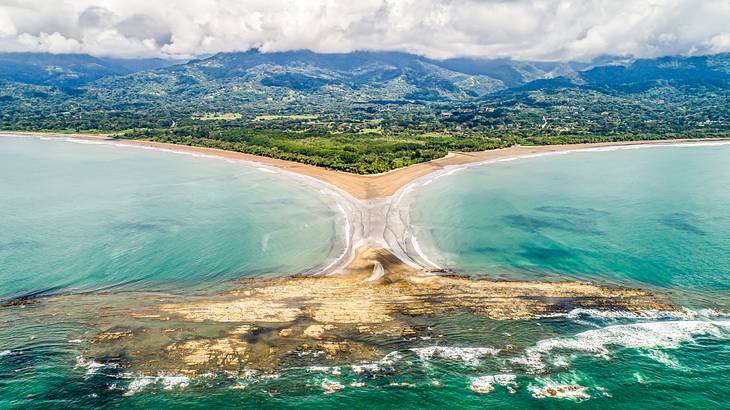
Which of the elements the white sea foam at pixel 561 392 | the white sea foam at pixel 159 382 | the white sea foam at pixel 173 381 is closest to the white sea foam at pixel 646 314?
the white sea foam at pixel 561 392

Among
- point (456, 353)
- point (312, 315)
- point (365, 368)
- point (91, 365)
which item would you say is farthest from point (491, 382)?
point (91, 365)

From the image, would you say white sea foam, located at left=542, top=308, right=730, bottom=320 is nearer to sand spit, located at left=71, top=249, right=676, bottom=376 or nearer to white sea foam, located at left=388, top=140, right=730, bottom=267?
sand spit, located at left=71, top=249, right=676, bottom=376

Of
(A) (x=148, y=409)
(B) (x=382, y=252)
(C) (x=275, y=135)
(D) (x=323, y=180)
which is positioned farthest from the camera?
(C) (x=275, y=135)

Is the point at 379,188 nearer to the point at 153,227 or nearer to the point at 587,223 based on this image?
the point at 587,223

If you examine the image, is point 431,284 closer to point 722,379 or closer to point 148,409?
point 722,379

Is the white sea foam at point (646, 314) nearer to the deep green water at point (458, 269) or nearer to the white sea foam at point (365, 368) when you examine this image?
the deep green water at point (458, 269)

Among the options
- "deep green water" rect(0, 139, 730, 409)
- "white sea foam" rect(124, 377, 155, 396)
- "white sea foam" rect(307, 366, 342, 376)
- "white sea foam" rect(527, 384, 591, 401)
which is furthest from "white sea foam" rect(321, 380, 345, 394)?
"white sea foam" rect(527, 384, 591, 401)

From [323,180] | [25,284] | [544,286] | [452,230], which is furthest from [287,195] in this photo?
[544,286]
